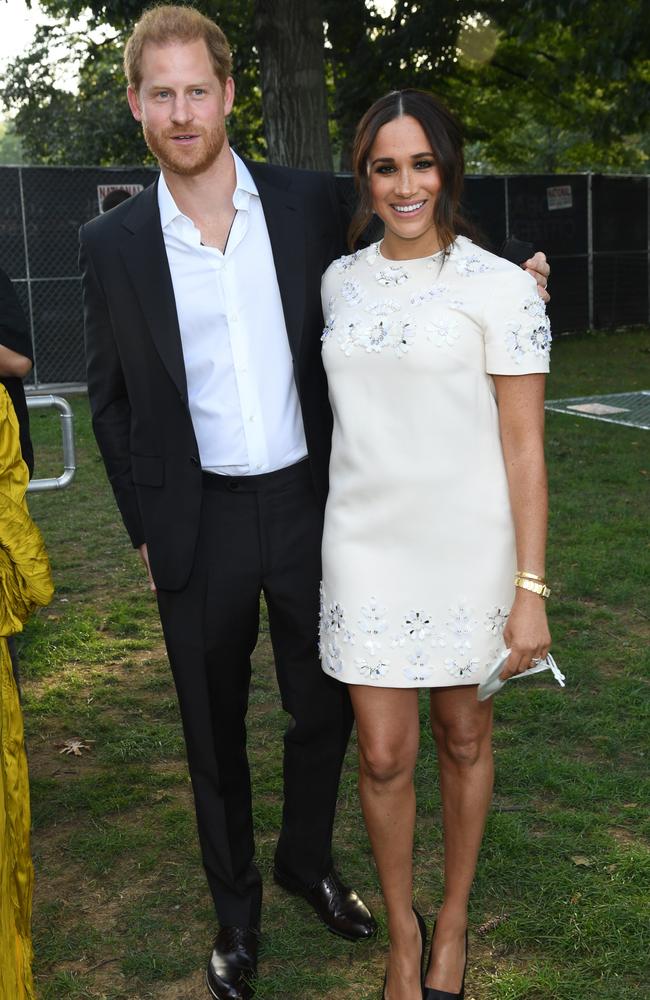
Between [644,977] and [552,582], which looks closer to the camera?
[644,977]

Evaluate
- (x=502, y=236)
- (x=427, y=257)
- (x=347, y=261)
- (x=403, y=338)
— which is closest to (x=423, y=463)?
(x=403, y=338)

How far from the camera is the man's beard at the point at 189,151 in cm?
286

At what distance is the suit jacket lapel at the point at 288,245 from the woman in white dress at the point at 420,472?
0.31ft

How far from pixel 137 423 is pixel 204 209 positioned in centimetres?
58

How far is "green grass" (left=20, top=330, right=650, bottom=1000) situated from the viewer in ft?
10.5

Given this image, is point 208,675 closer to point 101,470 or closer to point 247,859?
point 247,859

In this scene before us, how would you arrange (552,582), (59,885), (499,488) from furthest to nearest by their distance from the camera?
(552,582)
(59,885)
(499,488)

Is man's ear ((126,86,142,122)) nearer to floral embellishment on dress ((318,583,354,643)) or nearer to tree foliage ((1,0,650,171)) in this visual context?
floral embellishment on dress ((318,583,354,643))

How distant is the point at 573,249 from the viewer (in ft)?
62.1

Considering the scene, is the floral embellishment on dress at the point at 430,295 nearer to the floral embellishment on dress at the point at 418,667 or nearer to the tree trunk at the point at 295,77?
the floral embellishment on dress at the point at 418,667

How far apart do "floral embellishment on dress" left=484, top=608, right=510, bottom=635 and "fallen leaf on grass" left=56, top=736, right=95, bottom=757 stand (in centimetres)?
242

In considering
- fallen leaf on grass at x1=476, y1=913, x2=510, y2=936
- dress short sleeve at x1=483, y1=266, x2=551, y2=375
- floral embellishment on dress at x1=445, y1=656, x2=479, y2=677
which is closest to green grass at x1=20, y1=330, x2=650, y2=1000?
fallen leaf on grass at x1=476, y1=913, x2=510, y2=936

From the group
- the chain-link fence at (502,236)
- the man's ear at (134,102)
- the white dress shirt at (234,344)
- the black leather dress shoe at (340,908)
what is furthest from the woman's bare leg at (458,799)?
the chain-link fence at (502,236)

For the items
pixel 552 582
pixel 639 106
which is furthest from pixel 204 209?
pixel 639 106
